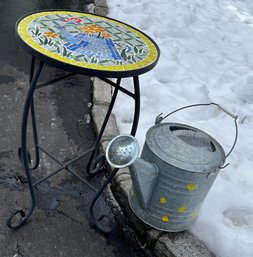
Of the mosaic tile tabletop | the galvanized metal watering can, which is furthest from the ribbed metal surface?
the mosaic tile tabletop

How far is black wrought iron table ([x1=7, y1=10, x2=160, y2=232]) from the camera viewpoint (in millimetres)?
1645

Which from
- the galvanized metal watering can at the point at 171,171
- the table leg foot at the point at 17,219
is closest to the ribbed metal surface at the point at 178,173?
the galvanized metal watering can at the point at 171,171

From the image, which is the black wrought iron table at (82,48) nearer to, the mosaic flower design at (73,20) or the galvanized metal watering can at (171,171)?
the mosaic flower design at (73,20)

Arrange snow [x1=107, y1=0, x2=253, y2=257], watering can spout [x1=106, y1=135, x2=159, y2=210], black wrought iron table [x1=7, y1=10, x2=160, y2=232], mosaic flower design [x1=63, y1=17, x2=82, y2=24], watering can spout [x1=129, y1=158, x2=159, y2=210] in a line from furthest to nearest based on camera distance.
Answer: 1. snow [x1=107, y1=0, x2=253, y2=257]
2. mosaic flower design [x1=63, y1=17, x2=82, y2=24]
3. watering can spout [x1=129, y1=158, x2=159, y2=210]
4. watering can spout [x1=106, y1=135, x2=159, y2=210]
5. black wrought iron table [x1=7, y1=10, x2=160, y2=232]

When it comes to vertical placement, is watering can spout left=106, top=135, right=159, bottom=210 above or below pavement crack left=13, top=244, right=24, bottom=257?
above

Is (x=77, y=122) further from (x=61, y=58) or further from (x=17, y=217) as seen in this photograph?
(x=61, y=58)

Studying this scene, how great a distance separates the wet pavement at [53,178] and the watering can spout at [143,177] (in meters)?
0.40

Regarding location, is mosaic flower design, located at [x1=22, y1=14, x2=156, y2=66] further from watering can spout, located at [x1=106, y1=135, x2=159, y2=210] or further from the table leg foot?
the table leg foot

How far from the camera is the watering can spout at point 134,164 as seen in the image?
1.76m

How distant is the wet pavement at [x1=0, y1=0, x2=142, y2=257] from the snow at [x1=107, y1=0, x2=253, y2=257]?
410 millimetres

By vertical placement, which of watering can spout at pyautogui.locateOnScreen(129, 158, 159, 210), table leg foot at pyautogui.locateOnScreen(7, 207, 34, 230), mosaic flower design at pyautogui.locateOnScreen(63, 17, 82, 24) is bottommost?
table leg foot at pyautogui.locateOnScreen(7, 207, 34, 230)

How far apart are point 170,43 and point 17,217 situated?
2679mm

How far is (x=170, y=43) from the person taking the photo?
4.18 metres

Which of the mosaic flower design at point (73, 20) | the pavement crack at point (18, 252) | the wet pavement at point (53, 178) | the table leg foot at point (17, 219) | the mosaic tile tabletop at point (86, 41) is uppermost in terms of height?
the mosaic tile tabletop at point (86, 41)
